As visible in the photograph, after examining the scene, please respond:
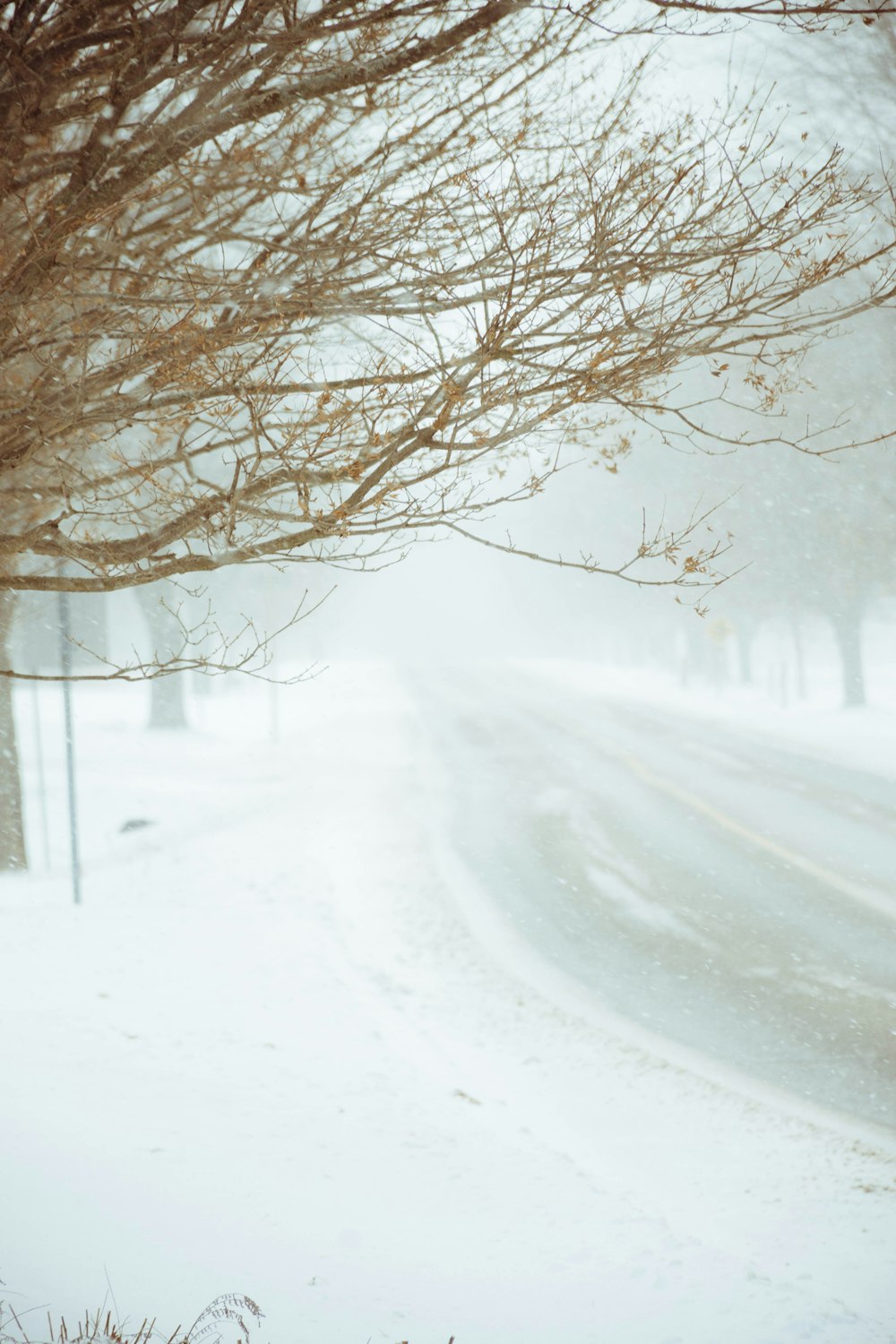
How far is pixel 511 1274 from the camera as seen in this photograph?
3.41m

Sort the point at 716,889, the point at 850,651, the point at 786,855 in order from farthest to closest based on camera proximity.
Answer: the point at 850,651
the point at 786,855
the point at 716,889

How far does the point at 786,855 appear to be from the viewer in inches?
381

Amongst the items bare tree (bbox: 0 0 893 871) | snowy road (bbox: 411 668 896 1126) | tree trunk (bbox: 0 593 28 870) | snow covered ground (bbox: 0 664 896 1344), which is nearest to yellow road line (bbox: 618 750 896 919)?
snowy road (bbox: 411 668 896 1126)

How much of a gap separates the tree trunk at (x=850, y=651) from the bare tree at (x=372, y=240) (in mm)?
17545

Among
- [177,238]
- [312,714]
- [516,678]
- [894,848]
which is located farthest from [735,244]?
[516,678]

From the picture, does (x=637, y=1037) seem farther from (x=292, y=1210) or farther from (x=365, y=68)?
(x=365, y=68)

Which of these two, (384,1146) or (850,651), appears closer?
(384,1146)

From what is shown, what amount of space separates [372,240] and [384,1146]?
159 inches

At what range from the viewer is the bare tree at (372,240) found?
3.29 metres

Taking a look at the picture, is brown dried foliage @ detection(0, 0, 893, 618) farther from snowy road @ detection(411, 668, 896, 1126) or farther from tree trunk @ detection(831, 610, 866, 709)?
tree trunk @ detection(831, 610, 866, 709)

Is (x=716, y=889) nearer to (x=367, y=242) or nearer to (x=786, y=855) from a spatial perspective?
(x=786, y=855)

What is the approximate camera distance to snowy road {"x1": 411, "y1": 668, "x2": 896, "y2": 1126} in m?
5.87

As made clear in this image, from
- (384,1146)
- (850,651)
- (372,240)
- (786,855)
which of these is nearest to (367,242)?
(372,240)

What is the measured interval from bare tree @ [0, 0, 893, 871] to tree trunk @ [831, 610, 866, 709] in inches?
691
